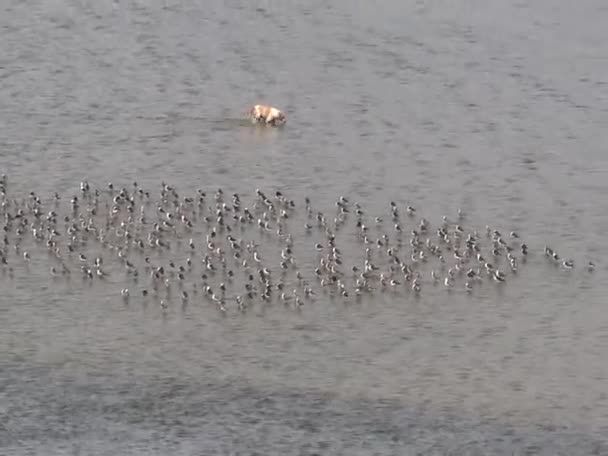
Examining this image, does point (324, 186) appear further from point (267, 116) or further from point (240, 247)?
point (267, 116)

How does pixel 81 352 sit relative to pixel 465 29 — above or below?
below

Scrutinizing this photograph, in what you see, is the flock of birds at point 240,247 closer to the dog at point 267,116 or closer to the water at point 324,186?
the water at point 324,186

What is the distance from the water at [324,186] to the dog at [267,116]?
58 centimetres

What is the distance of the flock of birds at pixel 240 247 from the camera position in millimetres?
37375

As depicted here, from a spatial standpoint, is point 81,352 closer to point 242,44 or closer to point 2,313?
point 2,313

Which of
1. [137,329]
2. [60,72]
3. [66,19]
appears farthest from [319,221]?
[66,19]

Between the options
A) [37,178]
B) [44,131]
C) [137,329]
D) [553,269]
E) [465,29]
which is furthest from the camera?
[465,29]

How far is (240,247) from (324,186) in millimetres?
5265

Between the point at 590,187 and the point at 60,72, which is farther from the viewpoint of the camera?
the point at 60,72

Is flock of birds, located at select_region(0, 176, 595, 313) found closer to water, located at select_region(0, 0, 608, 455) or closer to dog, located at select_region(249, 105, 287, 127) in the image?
water, located at select_region(0, 0, 608, 455)

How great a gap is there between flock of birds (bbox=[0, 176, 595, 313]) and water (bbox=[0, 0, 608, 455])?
21.4 inches

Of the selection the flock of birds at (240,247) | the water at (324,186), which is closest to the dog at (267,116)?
the water at (324,186)

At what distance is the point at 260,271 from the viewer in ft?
123

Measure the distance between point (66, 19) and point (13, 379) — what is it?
29787mm
